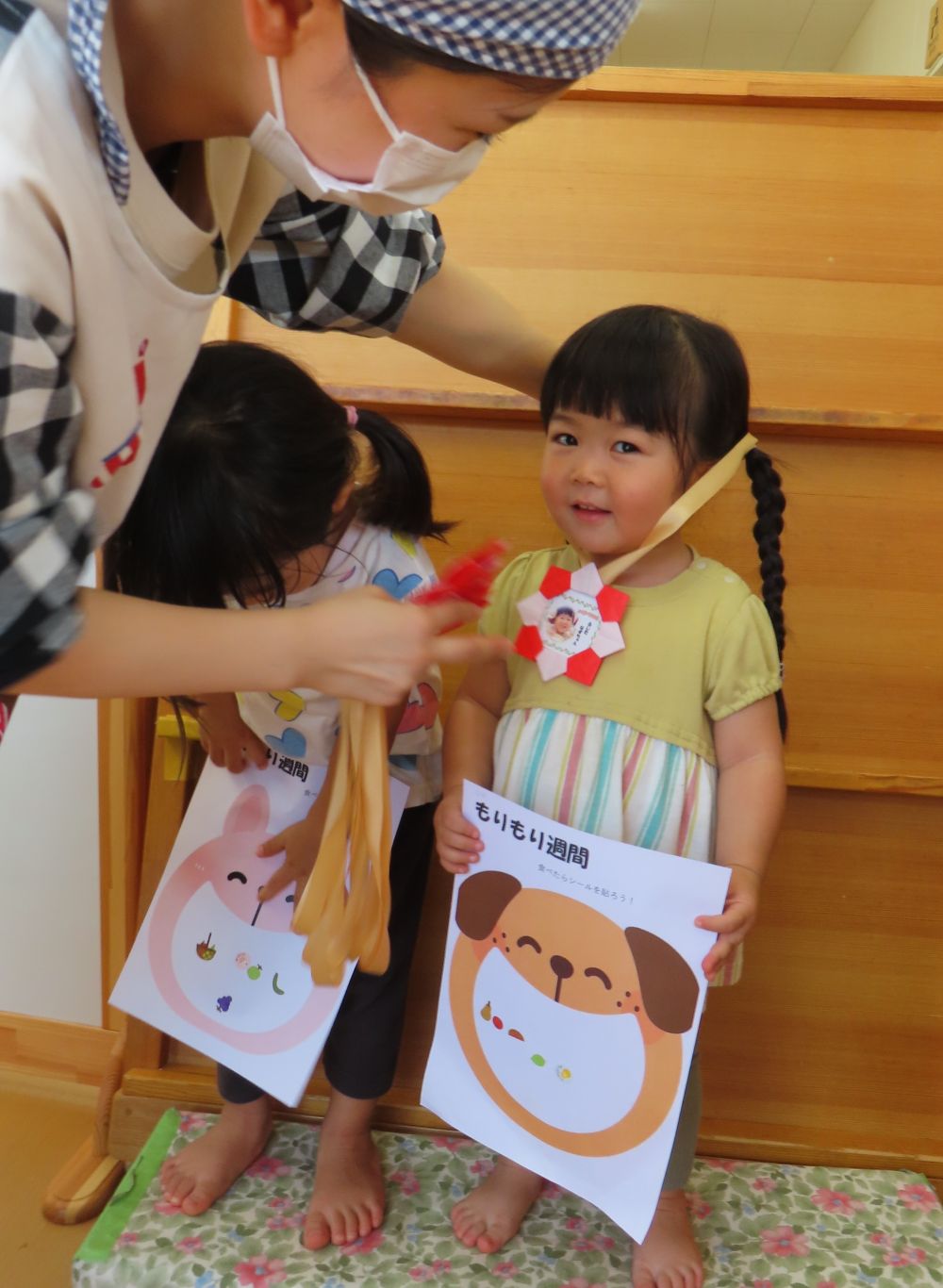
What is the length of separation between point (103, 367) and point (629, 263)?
0.67 meters

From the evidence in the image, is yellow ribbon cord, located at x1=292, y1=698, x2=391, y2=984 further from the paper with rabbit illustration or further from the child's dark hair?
the child's dark hair

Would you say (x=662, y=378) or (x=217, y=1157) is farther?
(x=217, y=1157)

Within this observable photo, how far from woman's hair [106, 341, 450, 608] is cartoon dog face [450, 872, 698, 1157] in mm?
318

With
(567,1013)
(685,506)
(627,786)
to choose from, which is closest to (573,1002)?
(567,1013)

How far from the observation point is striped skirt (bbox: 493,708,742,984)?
0.82 meters

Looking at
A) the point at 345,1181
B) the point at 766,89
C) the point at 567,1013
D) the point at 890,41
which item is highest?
the point at 890,41

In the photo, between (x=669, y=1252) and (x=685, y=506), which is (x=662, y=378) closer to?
(x=685, y=506)

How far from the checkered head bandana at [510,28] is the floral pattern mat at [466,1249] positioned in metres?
0.87

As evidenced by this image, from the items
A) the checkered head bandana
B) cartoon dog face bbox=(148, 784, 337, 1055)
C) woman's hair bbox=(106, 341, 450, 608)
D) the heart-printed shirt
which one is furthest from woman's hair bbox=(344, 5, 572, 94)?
cartoon dog face bbox=(148, 784, 337, 1055)

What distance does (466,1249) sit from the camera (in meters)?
0.89

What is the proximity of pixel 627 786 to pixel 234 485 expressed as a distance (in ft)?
1.25

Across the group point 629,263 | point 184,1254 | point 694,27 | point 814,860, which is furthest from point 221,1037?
point 694,27

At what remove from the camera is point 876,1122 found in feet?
3.40

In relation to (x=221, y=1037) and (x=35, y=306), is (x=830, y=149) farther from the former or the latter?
(x=221, y=1037)
